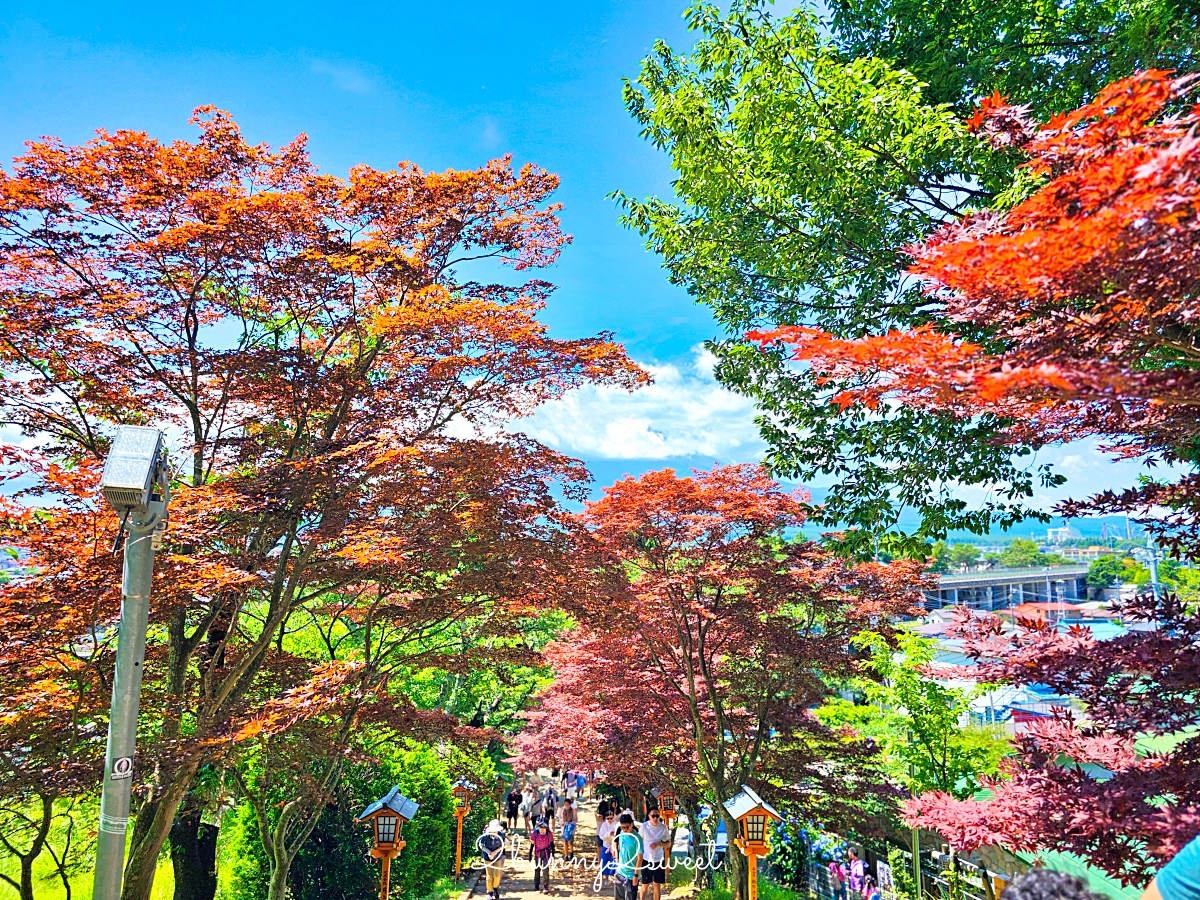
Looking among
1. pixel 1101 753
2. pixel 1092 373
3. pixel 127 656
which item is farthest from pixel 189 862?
pixel 1092 373

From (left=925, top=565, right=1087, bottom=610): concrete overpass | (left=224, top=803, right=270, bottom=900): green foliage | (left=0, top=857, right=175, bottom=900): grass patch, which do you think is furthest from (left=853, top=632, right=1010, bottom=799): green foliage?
(left=925, top=565, right=1087, bottom=610): concrete overpass

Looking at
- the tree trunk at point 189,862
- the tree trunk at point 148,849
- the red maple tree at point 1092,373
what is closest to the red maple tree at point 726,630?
the tree trunk at point 148,849

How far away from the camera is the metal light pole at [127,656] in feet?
9.94

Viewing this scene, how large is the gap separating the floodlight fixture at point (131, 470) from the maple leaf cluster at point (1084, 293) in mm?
2842

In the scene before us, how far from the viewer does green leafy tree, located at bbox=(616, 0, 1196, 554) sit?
18.8ft

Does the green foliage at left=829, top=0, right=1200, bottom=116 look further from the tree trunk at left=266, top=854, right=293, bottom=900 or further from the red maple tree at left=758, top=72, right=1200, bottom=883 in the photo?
the tree trunk at left=266, top=854, right=293, bottom=900

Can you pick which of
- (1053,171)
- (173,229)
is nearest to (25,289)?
(173,229)

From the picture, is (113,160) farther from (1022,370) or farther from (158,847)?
(1022,370)

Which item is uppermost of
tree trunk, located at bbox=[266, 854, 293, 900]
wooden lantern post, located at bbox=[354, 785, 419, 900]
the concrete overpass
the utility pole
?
the concrete overpass

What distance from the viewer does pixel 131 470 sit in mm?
2982

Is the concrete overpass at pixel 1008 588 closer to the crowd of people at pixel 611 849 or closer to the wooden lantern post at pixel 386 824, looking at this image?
the crowd of people at pixel 611 849

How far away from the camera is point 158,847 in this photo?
18.8ft

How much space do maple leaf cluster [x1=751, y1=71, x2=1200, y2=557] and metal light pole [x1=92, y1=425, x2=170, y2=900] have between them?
289 cm

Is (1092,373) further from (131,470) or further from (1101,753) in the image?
(131,470)
